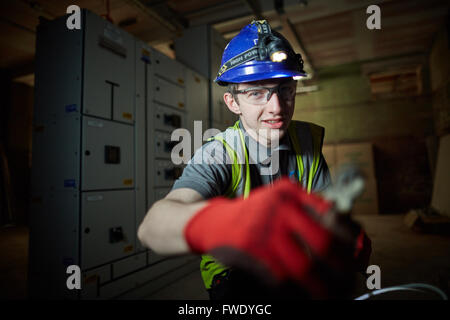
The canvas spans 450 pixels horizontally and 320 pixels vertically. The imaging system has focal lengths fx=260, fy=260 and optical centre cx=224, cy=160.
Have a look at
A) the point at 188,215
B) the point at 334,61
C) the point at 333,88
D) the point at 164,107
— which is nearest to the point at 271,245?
the point at 188,215

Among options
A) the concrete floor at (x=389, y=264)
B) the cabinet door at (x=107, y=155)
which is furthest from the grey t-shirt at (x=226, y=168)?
the cabinet door at (x=107, y=155)

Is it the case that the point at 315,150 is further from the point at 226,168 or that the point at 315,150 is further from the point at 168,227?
the point at 168,227

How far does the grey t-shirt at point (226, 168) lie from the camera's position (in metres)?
1.12

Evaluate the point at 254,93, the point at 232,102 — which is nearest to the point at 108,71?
the point at 232,102

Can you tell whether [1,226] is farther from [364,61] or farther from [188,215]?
[364,61]

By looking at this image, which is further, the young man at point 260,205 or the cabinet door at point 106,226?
the cabinet door at point 106,226

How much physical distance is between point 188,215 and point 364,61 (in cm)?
867

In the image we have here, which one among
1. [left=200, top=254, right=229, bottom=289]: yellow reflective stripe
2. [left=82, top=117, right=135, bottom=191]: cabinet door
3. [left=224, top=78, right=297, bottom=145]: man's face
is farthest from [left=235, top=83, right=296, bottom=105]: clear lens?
[left=82, top=117, right=135, bottom=191]: cabinet door

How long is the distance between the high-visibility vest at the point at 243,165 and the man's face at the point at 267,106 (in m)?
0.11

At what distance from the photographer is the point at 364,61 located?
7.65 meters

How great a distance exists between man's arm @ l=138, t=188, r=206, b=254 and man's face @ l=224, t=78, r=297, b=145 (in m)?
0.70

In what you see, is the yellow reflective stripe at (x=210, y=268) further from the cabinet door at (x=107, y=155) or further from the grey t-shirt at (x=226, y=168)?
the cabinet door at (x=107, y=155)

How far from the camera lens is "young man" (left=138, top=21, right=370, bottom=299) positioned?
50 centimetres

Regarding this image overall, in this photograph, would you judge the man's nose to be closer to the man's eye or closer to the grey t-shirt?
the man's eye
